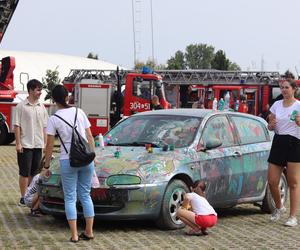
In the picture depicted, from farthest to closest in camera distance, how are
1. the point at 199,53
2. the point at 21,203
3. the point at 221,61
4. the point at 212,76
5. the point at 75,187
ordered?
1. the point at 199,53
2. the point at 221,61
3. the point at 212,76
4. the point at 21,203
5. the point at 75,187

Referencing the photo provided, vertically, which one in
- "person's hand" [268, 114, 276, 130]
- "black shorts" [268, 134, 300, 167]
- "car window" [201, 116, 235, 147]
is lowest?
"black shorts" [268, 134, 300, 167]

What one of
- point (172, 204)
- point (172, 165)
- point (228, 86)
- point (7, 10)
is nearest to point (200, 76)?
point (228, 86)

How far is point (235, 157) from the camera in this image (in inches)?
366

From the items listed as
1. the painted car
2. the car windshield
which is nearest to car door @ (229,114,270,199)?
the painted car

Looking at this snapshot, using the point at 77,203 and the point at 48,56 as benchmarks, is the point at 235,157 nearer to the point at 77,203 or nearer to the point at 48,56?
the point at 77,203

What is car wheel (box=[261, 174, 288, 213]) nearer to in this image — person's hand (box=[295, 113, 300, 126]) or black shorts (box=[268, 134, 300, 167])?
black shorts (box=[268, 134, 300, 167])

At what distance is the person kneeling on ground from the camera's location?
26.2 ft

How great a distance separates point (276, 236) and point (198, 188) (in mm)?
1061

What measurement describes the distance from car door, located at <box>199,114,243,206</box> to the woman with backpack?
1737 mm

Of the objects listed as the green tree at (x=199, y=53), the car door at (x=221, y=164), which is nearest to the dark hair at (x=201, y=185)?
the car door at (x=221, y=164)

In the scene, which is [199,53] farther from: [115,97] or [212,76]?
[115,97]

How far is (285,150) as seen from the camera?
897cm

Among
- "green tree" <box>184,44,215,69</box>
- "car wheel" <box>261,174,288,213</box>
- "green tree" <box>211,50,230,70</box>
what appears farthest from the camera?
"green tree" <box>184,44,215,69</box>

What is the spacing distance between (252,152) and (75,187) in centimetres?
311
